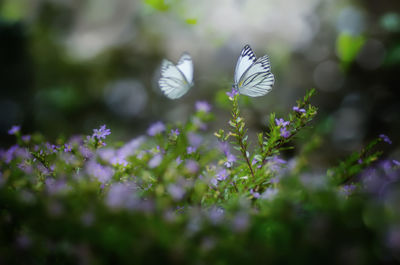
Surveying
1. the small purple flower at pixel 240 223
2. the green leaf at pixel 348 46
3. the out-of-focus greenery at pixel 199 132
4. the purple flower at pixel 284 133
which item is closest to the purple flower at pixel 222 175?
the out-of-focus greenery at pixel 199 132

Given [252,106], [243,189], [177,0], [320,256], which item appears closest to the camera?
[320,256]

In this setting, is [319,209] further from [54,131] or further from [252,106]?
[54,131]

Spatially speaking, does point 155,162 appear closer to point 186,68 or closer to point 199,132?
point 199,132

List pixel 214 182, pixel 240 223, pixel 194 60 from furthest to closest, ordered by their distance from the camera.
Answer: pixel 194 60 → pixel 214 182 → pixel 240 223

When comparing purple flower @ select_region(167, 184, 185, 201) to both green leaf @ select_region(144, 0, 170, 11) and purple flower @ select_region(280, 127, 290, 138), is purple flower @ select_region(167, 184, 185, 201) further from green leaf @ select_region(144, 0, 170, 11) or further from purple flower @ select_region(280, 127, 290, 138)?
green leaf @ select_region(144, 0, 170, 11)

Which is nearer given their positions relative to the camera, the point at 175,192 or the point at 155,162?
the point at 175,192

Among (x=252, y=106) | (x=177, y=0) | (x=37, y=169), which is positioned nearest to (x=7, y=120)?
(x=177, y=0)

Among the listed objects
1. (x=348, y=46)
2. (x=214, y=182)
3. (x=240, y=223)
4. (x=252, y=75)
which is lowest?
(x=240, y=223)

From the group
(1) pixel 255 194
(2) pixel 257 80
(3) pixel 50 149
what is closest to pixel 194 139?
(1) pixel 255 194
